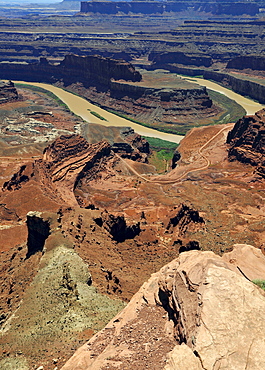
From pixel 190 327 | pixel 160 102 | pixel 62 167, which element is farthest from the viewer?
pixel 160 102

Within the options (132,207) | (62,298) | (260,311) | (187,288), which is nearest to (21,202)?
(132,207)

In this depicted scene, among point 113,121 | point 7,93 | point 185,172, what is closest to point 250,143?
point 185,172

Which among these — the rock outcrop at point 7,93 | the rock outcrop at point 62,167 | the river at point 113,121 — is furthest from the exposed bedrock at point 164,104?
the rock outcrop at point 62,167

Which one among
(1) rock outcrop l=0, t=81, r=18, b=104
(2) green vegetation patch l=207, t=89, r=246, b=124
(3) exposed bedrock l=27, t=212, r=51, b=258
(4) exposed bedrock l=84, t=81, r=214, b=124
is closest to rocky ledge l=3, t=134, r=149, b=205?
(3) exposed bedrock l=27, t=212, r=51, b=258

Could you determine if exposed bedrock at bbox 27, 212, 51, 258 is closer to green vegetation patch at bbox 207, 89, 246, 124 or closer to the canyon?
the canyon

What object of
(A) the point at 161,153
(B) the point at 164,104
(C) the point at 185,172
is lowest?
(A) the point at 161,153

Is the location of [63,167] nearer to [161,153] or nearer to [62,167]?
[62,167]

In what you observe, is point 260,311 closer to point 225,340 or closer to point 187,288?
point 225,340
